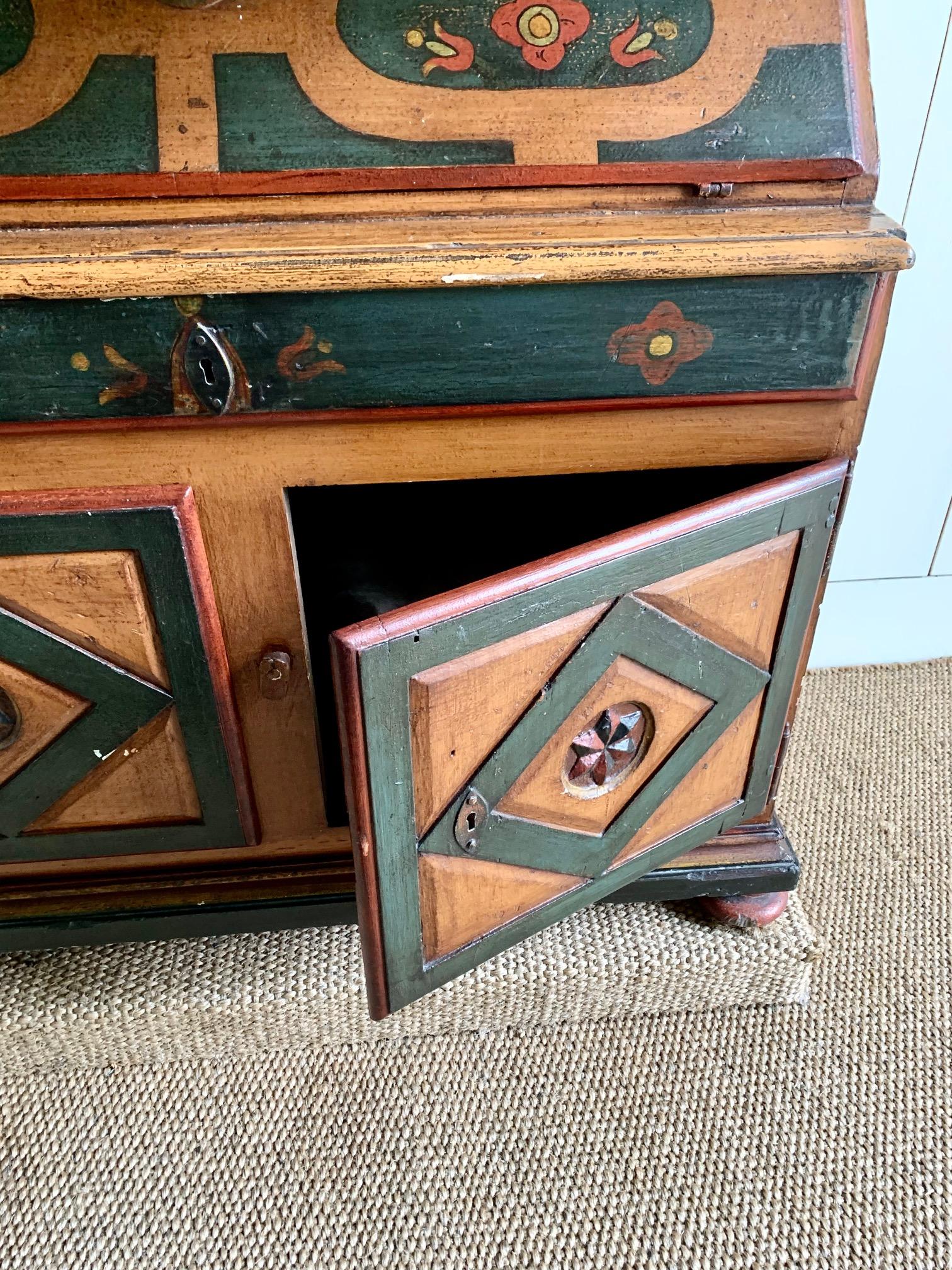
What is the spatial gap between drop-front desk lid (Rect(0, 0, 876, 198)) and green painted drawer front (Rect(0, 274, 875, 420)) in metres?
0.10

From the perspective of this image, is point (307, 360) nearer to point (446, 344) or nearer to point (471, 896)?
point (446, 344)

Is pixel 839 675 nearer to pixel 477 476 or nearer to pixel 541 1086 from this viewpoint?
pixel 541 1086

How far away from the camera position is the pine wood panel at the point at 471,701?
2.21 ft

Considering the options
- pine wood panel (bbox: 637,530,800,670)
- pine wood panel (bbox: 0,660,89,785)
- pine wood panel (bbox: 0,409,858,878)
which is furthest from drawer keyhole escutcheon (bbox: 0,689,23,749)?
pine wood panel (bbox: 637,530,800,670)

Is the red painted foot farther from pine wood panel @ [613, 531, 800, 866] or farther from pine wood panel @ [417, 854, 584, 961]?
pine wood panel @ [417, 854, 584, 961]

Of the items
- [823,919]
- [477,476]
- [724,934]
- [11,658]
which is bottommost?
[823,919]

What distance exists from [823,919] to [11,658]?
1.02m

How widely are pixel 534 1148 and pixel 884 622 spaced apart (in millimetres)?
1091

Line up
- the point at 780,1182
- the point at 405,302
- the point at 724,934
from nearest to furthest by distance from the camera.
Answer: the point at 405,302, the point at 780,1182, the point at 724,934

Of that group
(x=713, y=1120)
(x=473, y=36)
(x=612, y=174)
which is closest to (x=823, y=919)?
(x=713, y=1120)

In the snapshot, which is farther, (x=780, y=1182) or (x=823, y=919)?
(x=823, y=919)

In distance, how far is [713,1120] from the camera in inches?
39.4

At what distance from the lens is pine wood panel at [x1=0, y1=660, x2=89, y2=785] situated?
83 centimetres

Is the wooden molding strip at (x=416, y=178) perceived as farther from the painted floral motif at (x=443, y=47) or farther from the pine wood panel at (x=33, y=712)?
the pine wood panel at (x=33, y=712)
